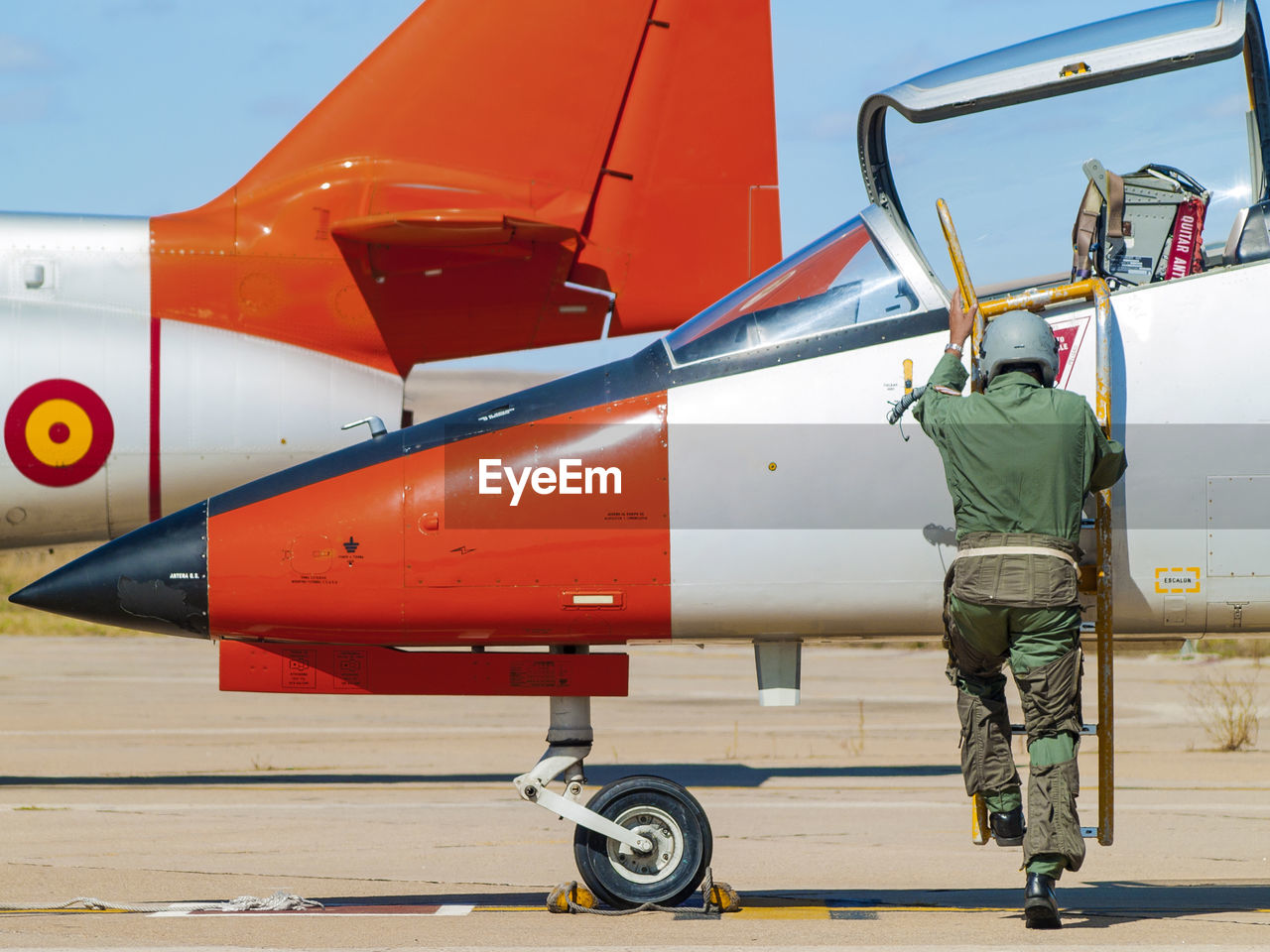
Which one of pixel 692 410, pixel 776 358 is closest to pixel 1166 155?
pixel 776 358

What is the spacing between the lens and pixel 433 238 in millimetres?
12352

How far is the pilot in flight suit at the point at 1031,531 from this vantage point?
5645 millimetres

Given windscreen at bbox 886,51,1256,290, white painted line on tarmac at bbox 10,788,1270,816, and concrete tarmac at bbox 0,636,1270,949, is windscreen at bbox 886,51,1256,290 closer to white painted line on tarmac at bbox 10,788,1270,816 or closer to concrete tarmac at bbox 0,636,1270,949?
concrete tarmac at bbox 0,636,1270,949

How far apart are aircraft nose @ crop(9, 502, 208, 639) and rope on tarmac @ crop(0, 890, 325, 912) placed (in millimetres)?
1236

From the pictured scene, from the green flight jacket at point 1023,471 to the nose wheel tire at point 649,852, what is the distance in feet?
5.22

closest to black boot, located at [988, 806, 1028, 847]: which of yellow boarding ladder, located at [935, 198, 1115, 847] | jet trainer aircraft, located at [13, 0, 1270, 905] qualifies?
yellow boarding ladder, located at [935, 198, 1115, 847]

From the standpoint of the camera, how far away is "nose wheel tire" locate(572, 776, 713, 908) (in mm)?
6363

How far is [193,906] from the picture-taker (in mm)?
6707

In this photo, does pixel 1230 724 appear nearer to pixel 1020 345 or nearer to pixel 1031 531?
pixel 1031 531

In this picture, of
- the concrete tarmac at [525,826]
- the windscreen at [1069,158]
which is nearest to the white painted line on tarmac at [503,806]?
the concrete tarmac at [525,826]

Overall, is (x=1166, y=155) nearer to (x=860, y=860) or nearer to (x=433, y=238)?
(x=860, y=860)

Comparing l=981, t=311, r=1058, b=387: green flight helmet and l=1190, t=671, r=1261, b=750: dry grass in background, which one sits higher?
l=981, t=311, r=1058, b=387: green flight helmet

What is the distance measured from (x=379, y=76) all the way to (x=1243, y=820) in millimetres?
9550

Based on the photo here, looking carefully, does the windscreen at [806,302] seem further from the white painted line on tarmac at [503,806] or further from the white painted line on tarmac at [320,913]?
the white painted line on tarmac at [503,806]
